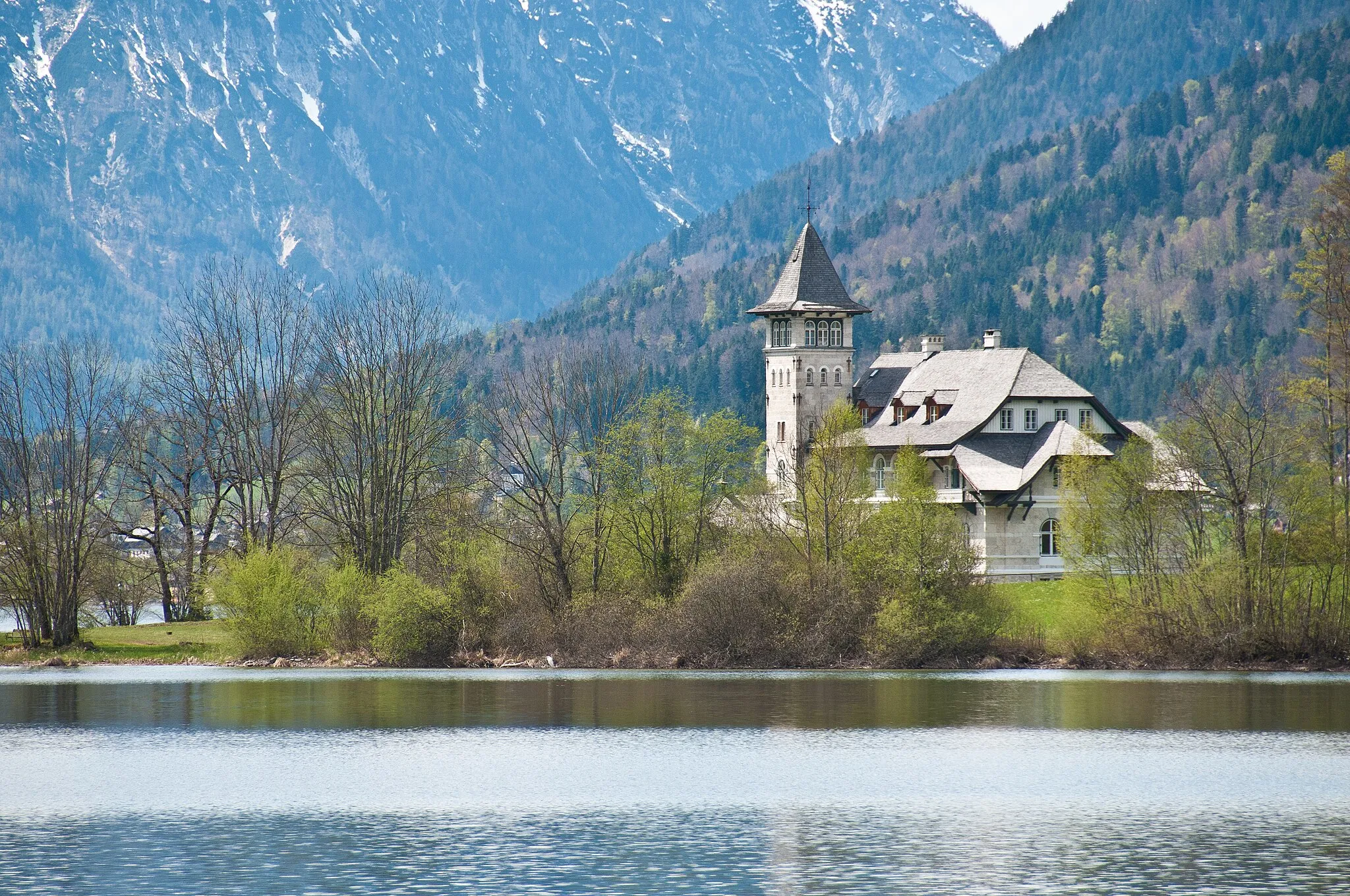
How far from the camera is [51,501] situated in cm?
7706

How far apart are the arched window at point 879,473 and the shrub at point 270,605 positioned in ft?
112

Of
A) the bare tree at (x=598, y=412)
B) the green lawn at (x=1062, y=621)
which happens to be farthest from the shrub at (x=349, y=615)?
the green lawn at (x=1062, y=621)

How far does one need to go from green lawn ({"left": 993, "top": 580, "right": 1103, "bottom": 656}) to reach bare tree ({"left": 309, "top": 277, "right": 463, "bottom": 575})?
2692 cm

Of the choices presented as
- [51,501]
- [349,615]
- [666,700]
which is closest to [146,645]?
[51,501]

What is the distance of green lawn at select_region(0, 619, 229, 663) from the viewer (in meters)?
72.8

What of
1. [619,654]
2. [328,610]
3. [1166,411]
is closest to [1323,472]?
[619,654]

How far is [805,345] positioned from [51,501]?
46808mm

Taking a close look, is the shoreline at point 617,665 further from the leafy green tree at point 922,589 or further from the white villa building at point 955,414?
the white villa building at point 955,414

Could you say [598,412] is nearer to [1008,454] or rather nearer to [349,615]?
[349,615]

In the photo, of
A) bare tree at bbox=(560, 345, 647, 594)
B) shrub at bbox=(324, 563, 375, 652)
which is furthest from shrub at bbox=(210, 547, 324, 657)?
bare tree at bbox=(560, 345, 647, 594)

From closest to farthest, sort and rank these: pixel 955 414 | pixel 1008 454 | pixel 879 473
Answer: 1. pixel 1008 454
2. pixel 955 414
3. pixel 879 473

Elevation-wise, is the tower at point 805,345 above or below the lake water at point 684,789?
above

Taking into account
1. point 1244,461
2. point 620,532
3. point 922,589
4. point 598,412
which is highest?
point 598,412

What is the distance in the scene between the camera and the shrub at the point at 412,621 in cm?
7069
